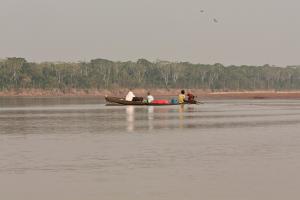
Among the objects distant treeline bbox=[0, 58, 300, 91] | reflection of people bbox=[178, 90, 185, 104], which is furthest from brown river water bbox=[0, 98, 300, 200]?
distant treeline bbox=[0, 58, 300, 91]

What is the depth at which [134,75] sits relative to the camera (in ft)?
551

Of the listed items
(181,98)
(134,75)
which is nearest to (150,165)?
(181,98)

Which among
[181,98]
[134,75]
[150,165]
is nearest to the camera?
[150,165]

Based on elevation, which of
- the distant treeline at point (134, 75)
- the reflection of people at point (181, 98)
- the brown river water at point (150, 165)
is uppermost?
the distant treeline at point (134, 75)

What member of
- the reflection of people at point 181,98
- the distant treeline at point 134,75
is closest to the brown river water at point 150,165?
the reflection of people at point 181,98

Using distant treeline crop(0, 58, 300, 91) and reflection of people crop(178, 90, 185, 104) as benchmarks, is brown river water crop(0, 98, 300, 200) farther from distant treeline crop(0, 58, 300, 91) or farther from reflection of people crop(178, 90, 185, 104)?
distant treeline crop(0, 58, 300, 91)

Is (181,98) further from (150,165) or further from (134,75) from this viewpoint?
(134,75)

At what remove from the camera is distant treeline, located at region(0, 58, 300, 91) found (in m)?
146

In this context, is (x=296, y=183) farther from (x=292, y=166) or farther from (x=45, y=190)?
(x=45, y=190)

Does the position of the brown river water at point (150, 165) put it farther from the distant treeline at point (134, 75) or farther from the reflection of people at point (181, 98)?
the distant treeline at point (134, 75)

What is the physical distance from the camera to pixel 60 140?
24484mm

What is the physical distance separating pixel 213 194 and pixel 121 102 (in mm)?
49142

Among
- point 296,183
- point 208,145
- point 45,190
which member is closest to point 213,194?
point 296,183

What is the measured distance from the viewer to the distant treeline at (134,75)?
14650 cm
